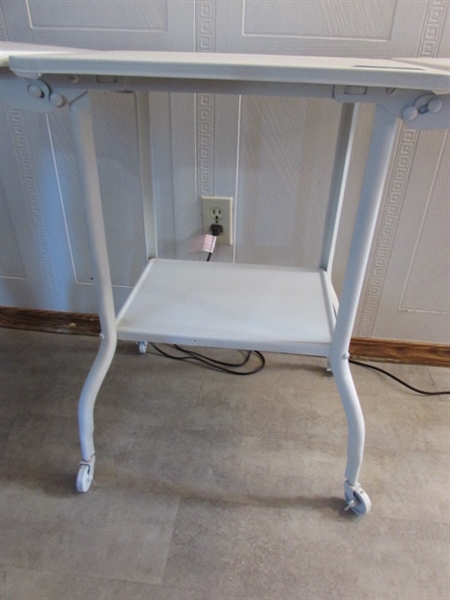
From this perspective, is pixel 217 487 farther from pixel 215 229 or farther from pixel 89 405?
pixel 215 229

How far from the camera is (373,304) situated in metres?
1.01

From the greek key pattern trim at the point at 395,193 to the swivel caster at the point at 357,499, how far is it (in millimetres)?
428

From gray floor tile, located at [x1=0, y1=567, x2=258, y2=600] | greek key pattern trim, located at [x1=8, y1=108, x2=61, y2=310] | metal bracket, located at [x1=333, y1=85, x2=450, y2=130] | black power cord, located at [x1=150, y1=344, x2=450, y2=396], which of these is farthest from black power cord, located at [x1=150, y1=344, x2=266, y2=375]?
metal bracket, located at [x1=333, y1=85, x2=450, y2=130]

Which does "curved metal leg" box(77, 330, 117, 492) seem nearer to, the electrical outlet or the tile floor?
the tile floor

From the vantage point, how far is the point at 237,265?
2.98ft

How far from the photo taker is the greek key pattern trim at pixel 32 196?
0.90 meters

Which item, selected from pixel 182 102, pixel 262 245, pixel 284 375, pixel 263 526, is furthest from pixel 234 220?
pixel 263 526

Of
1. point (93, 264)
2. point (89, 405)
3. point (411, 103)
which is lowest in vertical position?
point (89, 405)

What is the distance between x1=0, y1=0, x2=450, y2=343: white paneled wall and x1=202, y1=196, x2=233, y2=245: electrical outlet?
0.7 inches

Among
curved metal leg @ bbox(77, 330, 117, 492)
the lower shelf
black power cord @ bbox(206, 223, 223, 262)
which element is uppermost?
black power cord @ bbox(206, 223, 223, 262)

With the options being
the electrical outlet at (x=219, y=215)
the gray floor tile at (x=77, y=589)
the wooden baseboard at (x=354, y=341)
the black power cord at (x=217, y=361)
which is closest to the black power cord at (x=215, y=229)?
the electrical outlet at (x=219, y=215)

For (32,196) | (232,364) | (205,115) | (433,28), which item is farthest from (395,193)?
(32,196)

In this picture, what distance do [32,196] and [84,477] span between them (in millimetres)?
622

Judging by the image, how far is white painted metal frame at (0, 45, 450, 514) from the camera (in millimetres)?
427
